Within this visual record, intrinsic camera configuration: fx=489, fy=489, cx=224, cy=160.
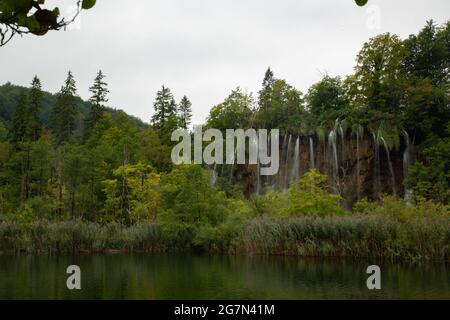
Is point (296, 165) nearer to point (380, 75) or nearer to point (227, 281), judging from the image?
point (380, 75)

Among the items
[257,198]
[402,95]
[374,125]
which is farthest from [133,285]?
[402,95]

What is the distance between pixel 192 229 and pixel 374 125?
16.1 m

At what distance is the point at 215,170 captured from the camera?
39.5m

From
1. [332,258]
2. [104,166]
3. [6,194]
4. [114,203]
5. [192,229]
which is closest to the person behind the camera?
[332,258]

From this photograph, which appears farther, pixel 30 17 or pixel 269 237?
pixel 269 237

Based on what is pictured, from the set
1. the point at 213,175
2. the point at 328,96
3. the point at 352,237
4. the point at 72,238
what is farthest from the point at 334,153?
the point at 72,238

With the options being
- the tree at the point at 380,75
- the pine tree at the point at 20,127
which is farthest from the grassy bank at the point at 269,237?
the pine tree at the point at 20,127

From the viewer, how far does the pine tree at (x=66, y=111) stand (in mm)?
54594

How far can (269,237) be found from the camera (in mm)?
19953

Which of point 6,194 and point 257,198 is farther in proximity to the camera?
point 6,194

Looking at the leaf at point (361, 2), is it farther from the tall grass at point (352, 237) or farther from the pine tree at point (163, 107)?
the pine tree at point (163, 107)

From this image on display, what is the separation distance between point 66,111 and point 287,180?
30962 millimetres

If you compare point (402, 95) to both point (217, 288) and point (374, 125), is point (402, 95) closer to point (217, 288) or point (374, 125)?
point (374, 125)
